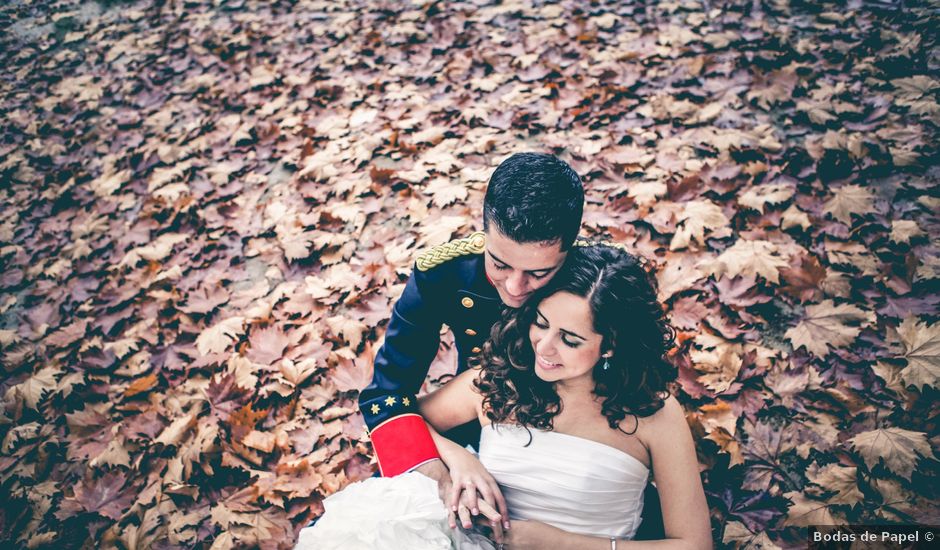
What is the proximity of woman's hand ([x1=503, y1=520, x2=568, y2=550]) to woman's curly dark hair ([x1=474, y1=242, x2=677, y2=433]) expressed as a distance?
0.34 metres

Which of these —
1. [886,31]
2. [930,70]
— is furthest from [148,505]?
[886,31]

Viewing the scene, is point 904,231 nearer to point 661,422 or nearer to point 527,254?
point 661,422

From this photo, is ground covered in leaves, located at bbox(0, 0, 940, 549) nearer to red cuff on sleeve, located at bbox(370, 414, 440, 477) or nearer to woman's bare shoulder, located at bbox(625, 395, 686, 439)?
red cuff on sleeve, located at bbox(370, 414, 440, 477)

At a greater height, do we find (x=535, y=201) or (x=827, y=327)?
(x=535, y=201)

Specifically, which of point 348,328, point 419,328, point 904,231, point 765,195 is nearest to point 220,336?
point 348,328

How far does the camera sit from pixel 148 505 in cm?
240

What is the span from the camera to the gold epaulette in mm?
1796

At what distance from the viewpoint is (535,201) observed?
1.41 m

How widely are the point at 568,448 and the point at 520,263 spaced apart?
73 centimetres

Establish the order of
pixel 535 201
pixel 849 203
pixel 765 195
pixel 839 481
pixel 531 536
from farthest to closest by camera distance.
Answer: pixel 765 195 < pixel 849 203 < pixel 839 481 < pixel 531 536 < pixel 535 201

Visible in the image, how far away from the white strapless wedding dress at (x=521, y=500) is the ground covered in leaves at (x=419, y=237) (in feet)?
2.35

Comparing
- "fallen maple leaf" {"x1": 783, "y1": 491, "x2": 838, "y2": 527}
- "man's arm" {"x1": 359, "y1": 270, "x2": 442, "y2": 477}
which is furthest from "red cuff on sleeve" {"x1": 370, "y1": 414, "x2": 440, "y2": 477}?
"fallen maple leaf" {"x1": 783, "y1": 491, "x2": 838, "y2": 527}

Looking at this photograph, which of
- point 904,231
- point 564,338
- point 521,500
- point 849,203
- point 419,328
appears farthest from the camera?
point 849,203

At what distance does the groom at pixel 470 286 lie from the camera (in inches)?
56.1
